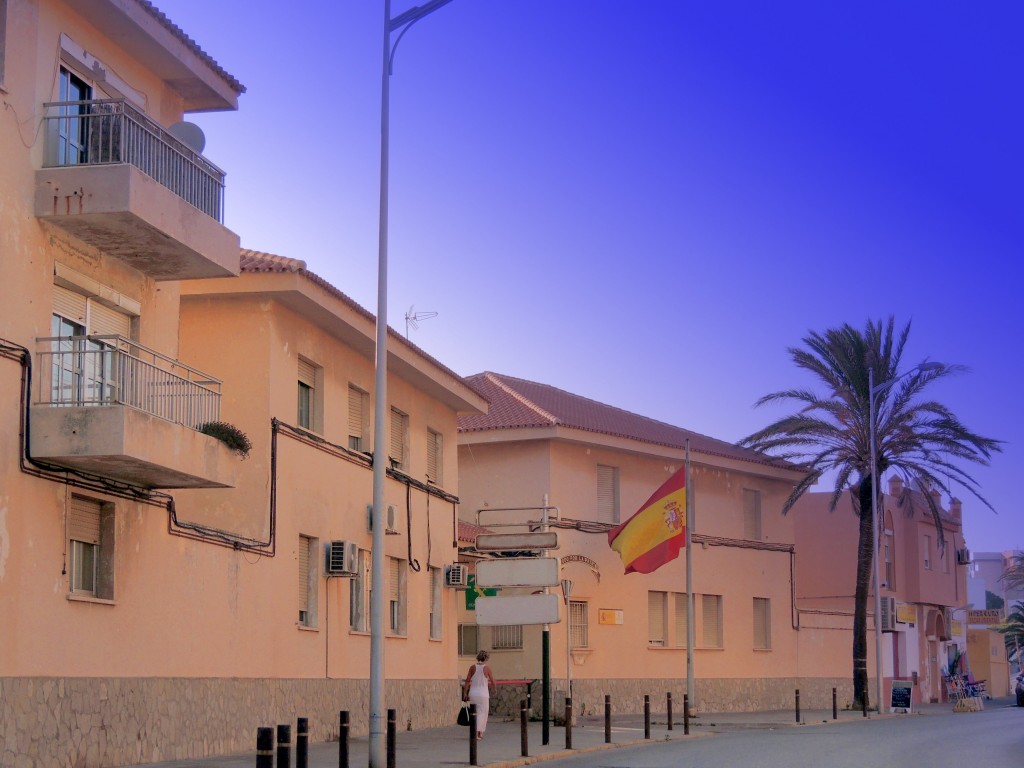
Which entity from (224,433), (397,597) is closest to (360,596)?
(397,597)

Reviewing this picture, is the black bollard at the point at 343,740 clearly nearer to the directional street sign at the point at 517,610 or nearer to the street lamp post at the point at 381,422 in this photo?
the street lamp post at the point at 381,422

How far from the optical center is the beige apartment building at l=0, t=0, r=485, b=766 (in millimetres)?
16422

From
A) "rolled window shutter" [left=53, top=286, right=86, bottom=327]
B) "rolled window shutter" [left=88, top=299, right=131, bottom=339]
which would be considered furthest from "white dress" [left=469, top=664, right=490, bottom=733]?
"rolled window shutter" [left=53, top=286, right=86, bottom=327]

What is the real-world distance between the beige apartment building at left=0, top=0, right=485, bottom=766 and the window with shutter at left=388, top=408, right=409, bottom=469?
3161 mm

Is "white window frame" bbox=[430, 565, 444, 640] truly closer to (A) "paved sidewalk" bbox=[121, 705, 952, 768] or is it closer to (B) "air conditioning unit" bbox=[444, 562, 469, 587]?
(B) "air conditioning unit" bbox=[444, 562, 469, 587]

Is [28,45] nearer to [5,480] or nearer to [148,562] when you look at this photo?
[5,480]

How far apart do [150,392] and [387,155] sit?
4.57 metres

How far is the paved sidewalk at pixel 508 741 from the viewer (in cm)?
1939

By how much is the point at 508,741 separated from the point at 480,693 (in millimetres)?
2168

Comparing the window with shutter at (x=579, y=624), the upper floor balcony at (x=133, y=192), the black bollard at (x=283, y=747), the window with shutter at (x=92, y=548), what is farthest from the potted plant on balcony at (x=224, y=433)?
the window with shutter at (x=579, y=624)

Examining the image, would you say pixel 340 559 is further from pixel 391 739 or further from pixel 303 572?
pixel 391 739

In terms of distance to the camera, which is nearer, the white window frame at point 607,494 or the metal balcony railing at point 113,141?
the metal balcony railing at point 113,141

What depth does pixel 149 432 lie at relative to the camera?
1708cm

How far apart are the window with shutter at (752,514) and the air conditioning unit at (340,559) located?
23.2 m
